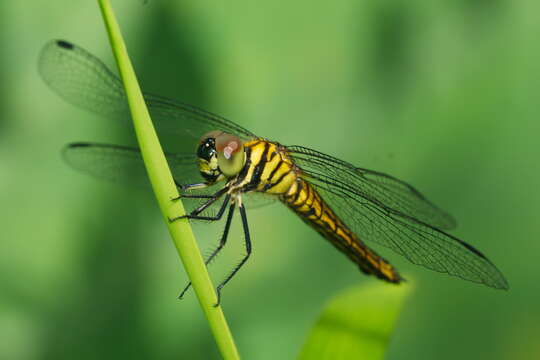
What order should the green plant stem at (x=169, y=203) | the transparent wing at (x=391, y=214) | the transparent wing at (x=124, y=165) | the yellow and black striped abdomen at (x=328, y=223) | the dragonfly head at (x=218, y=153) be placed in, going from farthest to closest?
1. the yellow and black striped abdomen at (x=328, y=223)
2. the transparent wing at (x=124, y=165)
3. the dragonfly head at (x=218, y=153)
4. the transparent wing at (x=391, y=214)
5. the green plant stem at (x=169, y=203)

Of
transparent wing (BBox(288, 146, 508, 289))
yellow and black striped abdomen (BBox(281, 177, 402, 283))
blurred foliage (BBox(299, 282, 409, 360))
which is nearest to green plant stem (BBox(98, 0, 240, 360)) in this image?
blurred foliage (BBox(299, 282, 409, 360))

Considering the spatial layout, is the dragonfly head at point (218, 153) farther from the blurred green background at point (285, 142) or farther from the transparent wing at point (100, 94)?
the blurred green background at point (285, 142)

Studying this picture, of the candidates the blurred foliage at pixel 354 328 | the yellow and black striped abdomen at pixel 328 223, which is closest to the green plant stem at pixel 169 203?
the blurred foliage at pixel 354 328

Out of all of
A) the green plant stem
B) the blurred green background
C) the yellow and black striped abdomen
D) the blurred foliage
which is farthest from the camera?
the blurred green background

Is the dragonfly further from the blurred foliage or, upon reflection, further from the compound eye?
the blurred foliage

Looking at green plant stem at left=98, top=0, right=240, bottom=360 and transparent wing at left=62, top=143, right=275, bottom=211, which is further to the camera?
transparent wing at left=62, top=143, right=275, bottom=211

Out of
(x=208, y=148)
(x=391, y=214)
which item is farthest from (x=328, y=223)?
(x=208, y=148)
